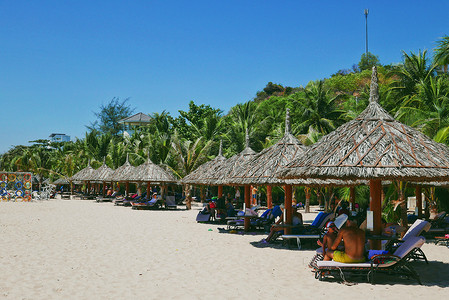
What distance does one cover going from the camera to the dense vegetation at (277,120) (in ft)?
64.7

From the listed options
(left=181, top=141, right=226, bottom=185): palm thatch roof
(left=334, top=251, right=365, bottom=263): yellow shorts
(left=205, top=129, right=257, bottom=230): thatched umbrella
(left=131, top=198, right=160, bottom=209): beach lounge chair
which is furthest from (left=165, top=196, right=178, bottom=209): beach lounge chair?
A: (left=334, top=251, right=365, bottom=263): yellow shorts

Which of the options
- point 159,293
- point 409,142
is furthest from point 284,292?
point 409,142

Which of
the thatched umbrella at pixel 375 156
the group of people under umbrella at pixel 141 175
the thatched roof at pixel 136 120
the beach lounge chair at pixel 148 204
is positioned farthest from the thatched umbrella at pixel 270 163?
Result: the thatched roof at pixel 136 120

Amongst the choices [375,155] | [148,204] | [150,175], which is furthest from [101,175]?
[375,155]

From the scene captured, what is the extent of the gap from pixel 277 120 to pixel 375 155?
3349 centimetres

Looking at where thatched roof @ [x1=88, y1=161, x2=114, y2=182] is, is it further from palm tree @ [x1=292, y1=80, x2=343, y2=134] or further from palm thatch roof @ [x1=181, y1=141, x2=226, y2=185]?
palm thatch roof @ [x1=181, y1=141, x2=226, y2=185]

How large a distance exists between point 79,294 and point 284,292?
2.92 m

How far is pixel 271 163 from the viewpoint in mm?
12141

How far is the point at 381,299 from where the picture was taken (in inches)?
231

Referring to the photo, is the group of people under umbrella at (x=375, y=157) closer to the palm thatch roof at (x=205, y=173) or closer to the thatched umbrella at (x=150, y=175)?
the palm thatch roof at (x=205, y=173)

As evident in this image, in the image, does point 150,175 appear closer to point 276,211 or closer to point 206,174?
point 206,174

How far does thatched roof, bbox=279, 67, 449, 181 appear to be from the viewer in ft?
23.1

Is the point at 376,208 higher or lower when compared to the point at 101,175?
lower

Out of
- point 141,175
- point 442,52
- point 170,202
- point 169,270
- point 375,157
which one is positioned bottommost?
point 169,270
